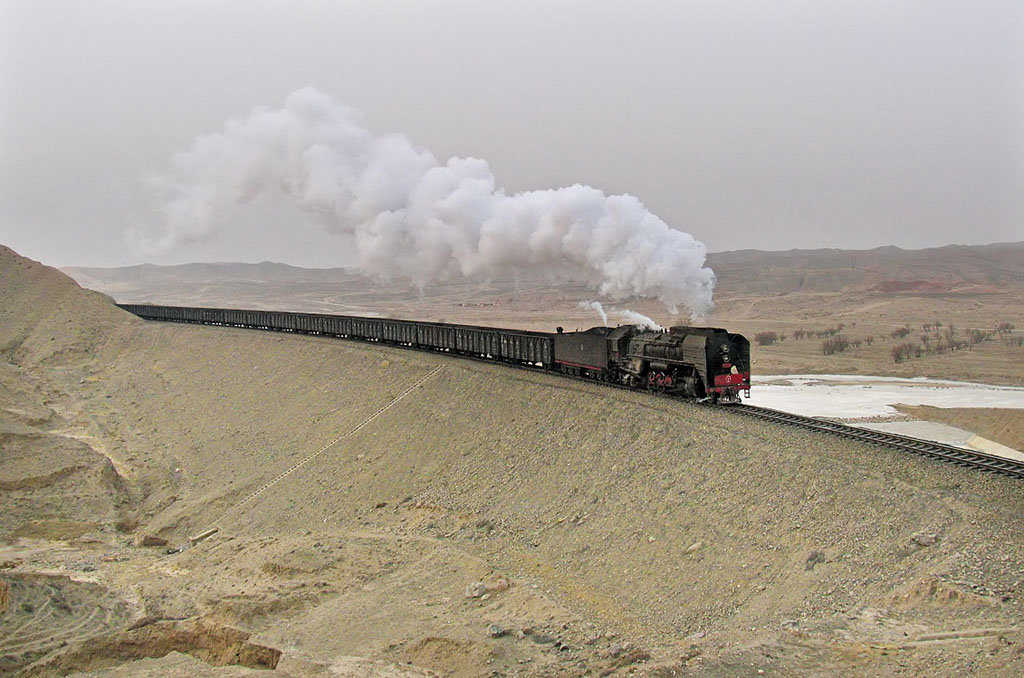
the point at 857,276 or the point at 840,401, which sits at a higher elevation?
the point at 857,276

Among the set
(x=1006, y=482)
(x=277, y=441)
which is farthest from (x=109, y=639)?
(x=1006, y=482)

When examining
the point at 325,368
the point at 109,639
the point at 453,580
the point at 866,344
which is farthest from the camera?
the point at 866,344

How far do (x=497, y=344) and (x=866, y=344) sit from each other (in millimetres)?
45710

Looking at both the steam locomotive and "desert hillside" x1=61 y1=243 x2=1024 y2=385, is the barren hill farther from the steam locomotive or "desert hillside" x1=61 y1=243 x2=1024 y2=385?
the steam locomotive

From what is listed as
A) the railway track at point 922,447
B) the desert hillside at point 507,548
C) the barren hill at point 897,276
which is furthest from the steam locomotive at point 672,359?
the barren hill at point 897,276

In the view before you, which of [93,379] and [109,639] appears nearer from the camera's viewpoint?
[109,639]

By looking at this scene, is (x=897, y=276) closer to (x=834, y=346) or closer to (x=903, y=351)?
(x=834, y=346)

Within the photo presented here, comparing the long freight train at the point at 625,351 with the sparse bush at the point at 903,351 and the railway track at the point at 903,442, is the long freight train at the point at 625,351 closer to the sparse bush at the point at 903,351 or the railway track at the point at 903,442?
the railway track at the point at 903,442

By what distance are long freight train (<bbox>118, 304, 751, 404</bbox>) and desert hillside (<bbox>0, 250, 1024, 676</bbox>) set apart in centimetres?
136

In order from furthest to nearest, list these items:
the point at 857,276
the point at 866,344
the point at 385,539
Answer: the point at 857,276 < the point at 866,344 < the point at 385,539

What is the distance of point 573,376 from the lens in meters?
27.5

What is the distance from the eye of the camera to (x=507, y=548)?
54.2ft

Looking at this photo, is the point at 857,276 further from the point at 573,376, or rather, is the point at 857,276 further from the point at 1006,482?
the point at 1006,482

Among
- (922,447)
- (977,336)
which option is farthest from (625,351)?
(977,336)
